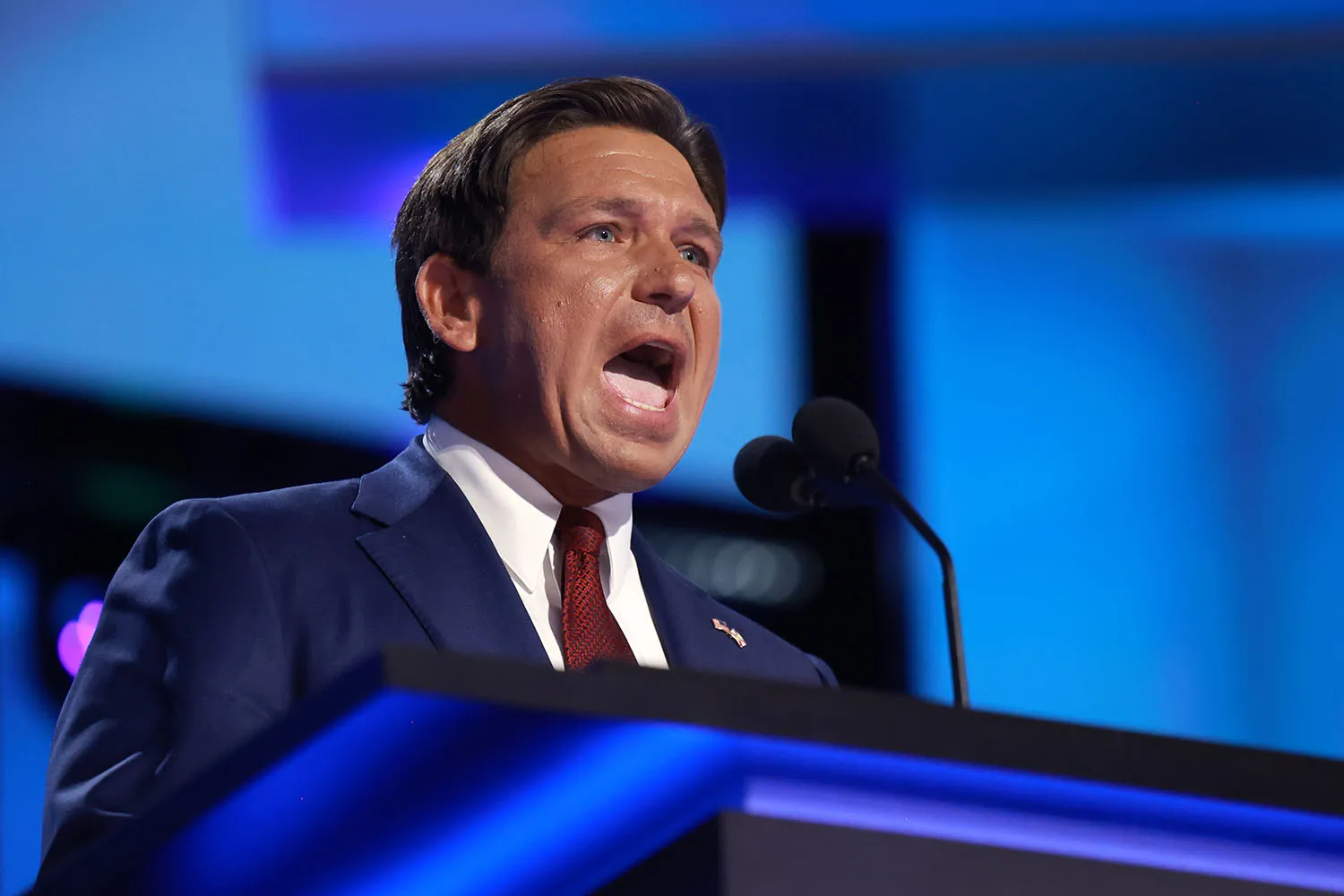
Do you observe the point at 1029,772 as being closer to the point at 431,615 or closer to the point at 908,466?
the point at 431,615

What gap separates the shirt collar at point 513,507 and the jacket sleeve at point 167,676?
1.04 feet

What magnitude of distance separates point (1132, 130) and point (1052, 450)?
2.72ft

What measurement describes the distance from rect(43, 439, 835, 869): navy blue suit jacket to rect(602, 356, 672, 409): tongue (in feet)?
0.80

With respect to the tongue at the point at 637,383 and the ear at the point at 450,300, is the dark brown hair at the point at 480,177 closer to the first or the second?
the ear at the point at 450,300

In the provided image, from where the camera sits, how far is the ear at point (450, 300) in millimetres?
2057

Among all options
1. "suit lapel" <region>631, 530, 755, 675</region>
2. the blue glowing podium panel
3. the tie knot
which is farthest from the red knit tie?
the blue glowing podium panel

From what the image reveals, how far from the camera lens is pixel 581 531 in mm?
1929

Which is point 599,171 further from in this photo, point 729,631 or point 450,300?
point 729,631

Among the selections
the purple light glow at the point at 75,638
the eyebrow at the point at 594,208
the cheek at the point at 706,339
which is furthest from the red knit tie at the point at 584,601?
the purple light glow at the point at 75,638

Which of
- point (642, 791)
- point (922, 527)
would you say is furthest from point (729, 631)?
point (642, 791)

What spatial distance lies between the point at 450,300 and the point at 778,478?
524 mm

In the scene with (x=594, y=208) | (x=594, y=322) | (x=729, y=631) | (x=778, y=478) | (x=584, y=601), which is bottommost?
(x=729, y=631)

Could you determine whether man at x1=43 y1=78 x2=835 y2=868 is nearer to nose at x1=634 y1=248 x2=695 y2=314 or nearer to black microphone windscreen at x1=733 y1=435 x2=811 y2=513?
nose at x1=634 y1=248 x2=695 y2=314

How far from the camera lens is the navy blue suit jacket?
140cm
